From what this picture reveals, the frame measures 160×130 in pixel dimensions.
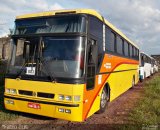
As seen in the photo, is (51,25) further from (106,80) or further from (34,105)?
(106,80)

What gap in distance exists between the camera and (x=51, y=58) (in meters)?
6.62

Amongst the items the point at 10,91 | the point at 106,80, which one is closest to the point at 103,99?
the point at 106,80

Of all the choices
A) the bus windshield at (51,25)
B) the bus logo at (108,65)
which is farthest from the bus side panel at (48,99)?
the bus logo at (108,65)

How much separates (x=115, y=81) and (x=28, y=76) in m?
4.49

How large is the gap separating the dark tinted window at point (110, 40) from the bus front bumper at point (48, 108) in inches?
129

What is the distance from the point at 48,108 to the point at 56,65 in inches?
45.8

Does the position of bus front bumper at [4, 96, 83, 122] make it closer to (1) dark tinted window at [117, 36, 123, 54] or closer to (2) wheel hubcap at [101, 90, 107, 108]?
(2) wheel hubcap at [101, 90, 107, 108]

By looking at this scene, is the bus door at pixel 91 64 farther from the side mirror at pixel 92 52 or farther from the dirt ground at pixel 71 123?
the dirt ground at pixel 71 123

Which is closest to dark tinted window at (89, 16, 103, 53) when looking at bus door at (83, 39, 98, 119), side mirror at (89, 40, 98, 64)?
bus door at (83, 39, 98, 119)

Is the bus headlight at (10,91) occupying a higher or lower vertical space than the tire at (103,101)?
higher

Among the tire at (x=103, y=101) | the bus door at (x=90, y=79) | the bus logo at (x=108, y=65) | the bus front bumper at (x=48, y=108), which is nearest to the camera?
the bus front bumper at (x=48, y=108)

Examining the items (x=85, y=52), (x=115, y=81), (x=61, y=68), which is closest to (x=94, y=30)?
(x=85, y=52)

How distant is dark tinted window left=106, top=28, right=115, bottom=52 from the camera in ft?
29.7

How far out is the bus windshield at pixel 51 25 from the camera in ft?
21.8
